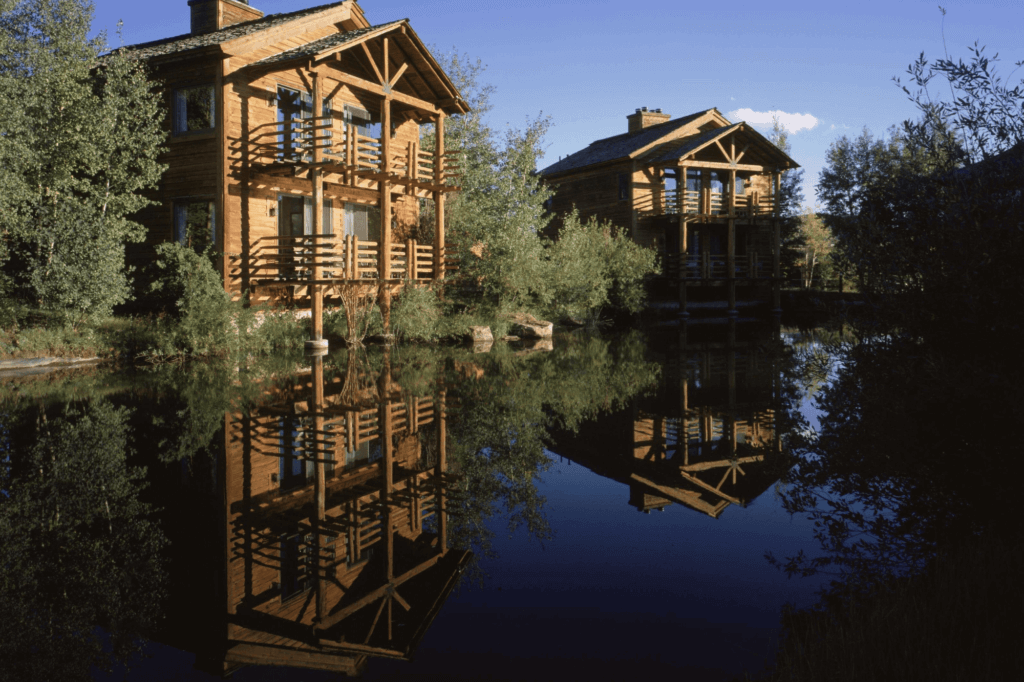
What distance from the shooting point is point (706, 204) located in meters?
36.0

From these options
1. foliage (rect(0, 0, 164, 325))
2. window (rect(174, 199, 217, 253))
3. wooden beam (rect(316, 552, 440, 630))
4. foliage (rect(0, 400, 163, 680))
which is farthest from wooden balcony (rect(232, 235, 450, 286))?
wooden beam (rect(316, 552, 440, 630))

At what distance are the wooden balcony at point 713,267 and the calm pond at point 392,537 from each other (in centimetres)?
2477

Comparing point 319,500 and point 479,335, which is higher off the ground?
point 479,335

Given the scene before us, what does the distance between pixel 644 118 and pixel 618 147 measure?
188 inches

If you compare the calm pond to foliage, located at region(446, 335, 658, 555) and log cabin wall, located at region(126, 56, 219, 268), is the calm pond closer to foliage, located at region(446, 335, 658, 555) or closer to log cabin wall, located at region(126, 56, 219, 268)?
foliage, located at region(446, 335, 658, 555)

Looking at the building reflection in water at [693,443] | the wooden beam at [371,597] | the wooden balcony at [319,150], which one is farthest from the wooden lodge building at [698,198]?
the wooden beam at [371,597]

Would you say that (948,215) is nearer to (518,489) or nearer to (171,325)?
(518,489)

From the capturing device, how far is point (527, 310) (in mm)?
25422

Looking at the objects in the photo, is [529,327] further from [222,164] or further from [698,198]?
[698,198]

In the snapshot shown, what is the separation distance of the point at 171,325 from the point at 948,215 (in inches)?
631

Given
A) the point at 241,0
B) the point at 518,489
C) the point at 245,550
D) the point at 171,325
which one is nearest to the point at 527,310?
the point at 171,325

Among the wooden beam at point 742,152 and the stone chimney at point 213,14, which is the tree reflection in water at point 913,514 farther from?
the wooden beam at point 742,152

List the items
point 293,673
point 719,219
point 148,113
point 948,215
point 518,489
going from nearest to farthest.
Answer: point 293,673, point 948,215, point 518,489, point 148,113, point 719,219

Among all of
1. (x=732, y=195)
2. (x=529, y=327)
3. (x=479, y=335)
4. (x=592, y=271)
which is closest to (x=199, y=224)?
(x=479, y=335)
